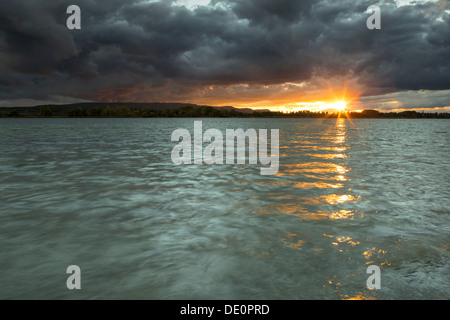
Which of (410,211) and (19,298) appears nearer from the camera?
(19,298)

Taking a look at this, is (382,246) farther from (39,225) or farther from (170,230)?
(39,225)

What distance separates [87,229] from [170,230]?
191cm

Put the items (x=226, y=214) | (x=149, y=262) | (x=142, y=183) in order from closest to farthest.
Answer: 1. (x=149, y=262)
2. (x=226, y=214)
3. (x=142, y=183)

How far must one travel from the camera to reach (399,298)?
410 cm

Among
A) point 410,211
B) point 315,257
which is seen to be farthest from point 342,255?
point 410,211

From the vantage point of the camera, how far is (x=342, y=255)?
5.42m
